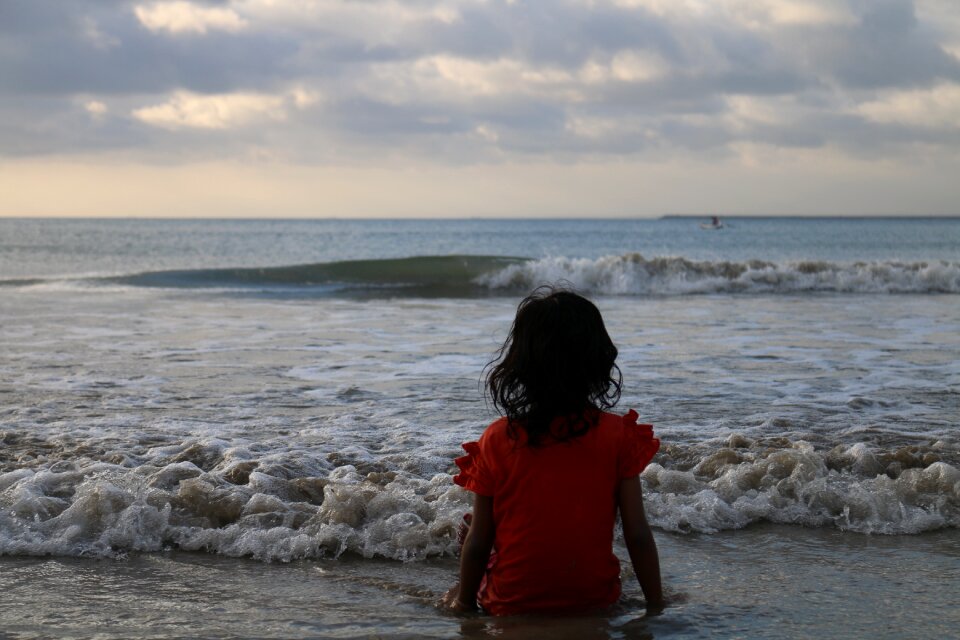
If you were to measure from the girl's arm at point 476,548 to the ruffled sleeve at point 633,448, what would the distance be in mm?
443

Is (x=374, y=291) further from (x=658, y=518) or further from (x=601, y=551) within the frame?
(x=601, y=551)

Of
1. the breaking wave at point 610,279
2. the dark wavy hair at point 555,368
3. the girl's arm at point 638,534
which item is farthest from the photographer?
the breaking wave at point 610,279

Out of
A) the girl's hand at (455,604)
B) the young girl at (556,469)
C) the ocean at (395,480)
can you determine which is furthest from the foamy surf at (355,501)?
the young girl at (556,469)

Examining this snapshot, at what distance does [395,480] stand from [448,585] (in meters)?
1.29

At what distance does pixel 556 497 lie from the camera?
9.82ft

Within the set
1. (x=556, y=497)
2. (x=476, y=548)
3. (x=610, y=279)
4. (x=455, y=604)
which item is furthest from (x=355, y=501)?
(x=610, y=279)

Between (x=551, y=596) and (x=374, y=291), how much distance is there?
19117 millimetres

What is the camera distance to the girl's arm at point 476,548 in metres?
3.08

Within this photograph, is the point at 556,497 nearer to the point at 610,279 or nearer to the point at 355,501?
the point at 355,501

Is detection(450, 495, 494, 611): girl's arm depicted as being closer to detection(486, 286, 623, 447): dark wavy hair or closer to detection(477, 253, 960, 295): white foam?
detection(486, 286, 623, 447): dark wavy hair

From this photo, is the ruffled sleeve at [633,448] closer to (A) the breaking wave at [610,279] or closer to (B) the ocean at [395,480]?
(B) the ocean at [395,480]

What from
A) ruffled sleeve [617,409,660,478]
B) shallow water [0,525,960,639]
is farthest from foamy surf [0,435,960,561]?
ruffled sleeve [617,409,660,478]

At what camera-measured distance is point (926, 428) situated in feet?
22.1

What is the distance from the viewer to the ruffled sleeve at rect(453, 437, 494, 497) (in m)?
3.03
